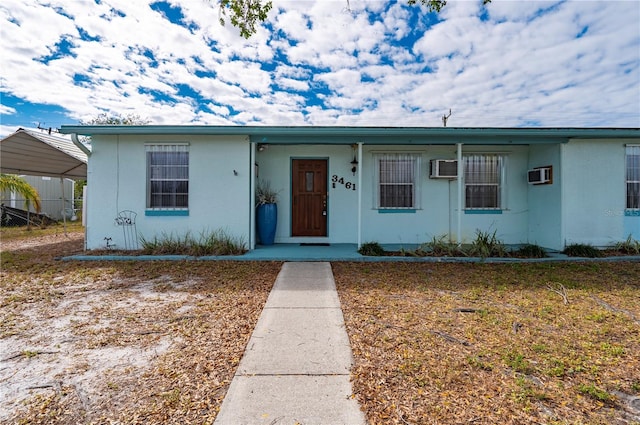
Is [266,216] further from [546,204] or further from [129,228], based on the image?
[546,204]

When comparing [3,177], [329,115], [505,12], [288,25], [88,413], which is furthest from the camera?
[329,115]

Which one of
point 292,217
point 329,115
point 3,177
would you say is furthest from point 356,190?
point 3,177

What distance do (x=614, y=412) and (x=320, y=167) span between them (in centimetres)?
736

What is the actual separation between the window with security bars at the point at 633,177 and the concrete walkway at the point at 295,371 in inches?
323

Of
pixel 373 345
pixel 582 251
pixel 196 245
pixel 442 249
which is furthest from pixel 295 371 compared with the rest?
pixel 582 251

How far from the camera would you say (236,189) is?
7.76 m

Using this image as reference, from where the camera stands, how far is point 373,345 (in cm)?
307

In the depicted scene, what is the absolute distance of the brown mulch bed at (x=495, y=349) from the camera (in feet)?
7.14

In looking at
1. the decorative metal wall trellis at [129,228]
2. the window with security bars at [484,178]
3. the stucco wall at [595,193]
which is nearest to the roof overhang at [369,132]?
the stucco wall at [595,193]

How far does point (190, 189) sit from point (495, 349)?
22.6 feet

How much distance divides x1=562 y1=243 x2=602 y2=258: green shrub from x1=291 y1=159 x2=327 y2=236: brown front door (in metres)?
5.63

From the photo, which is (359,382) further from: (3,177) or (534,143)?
(3,177)

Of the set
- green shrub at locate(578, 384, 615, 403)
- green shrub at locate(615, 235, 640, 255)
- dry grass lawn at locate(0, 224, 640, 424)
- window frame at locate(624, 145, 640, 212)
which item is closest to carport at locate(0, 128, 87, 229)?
dry grass lawn at locate(0, 224, 640, 424)

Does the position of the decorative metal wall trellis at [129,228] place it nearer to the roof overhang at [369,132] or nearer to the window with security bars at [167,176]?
the window with security bars at [167,176]
